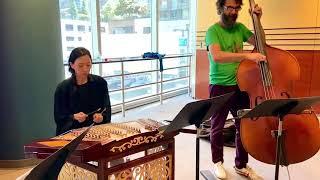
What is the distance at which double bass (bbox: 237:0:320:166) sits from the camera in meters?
2.07

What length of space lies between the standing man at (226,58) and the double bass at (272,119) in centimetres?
13

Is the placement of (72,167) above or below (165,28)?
below

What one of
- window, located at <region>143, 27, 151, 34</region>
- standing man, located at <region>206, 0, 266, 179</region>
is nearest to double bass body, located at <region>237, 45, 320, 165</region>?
standing man, located at <region>206, 0, 266, 179</region>

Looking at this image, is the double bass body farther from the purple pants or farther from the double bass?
the purple pants

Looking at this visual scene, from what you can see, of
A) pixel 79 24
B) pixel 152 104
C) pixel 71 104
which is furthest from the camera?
pixel 152 104

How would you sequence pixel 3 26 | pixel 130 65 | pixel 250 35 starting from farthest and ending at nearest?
pixel 130 65, pixel 3 26, pixel 250 35

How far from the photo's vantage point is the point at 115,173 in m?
1.63

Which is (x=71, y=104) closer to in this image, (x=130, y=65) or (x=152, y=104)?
(x=130, y=65)

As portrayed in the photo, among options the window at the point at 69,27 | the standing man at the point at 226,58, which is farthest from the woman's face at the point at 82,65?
the window at the point at 69,27

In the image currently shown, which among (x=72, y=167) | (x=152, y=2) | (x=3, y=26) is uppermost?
(x=152, y=2)

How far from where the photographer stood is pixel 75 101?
88.1 inches

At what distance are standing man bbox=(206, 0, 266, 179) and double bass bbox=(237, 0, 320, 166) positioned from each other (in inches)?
5.3

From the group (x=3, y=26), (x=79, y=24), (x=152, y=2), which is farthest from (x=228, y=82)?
(x=152, y=2)

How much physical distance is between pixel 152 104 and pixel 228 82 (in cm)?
320
